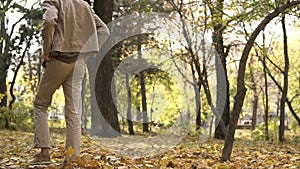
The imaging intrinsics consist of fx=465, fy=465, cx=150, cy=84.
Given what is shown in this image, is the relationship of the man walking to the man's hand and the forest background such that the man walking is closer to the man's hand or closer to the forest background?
the man's hand

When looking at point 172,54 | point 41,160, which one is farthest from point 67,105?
point 172,54

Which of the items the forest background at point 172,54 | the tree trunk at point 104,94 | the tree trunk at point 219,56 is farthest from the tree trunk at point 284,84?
the tree trunk at point 104,94

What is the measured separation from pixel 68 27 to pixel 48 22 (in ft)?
0.93

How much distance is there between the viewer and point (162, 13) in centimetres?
1928

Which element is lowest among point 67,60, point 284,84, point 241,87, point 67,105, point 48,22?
point 67,105

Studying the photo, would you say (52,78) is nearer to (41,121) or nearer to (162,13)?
(41,121)

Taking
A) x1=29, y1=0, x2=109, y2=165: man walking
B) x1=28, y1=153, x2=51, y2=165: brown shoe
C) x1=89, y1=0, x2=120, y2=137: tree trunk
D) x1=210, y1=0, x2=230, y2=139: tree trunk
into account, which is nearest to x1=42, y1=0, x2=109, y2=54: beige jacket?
x1=29, y1=0, x2=109, y2=165: man walking

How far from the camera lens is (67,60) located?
169 inches

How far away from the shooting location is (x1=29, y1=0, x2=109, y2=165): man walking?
4195mm

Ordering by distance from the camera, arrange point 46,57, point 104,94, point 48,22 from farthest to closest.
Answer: point 104,94 → point 46,57 → point 48,22

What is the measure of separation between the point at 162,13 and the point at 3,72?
6985 millimetres

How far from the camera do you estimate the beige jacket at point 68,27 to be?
407cm

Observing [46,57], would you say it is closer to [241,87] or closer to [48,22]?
[48,22]

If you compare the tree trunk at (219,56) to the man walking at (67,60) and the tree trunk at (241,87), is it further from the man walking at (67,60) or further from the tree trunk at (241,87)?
the man walking at (67,60)
